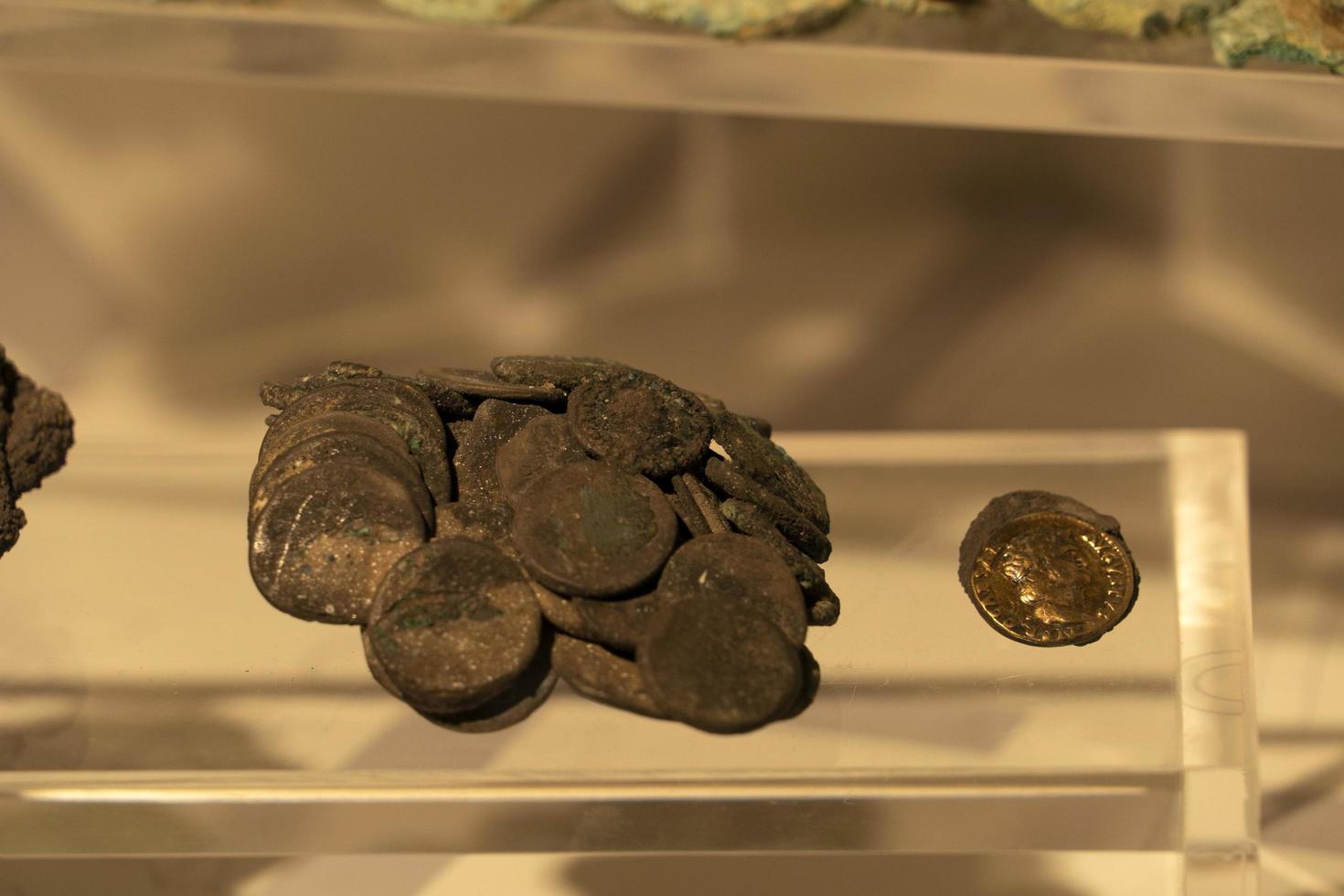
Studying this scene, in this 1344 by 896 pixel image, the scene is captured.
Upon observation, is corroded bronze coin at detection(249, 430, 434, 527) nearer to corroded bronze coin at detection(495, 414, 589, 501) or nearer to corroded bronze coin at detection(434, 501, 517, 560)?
corroded bronze coin at detection(434, 501, 517, 560)

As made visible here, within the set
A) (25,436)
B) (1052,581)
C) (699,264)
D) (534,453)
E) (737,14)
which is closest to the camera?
(534,453)

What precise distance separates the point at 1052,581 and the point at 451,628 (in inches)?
43.4

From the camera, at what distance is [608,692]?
1901mm

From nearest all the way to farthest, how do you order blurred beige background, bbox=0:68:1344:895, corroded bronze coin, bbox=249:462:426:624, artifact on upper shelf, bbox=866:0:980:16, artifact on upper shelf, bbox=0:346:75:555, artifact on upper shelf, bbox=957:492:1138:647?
1. corroded bronze coin, bbox=249:462:426:624
2. artifact on upper shelf, bbox=957:492:1138:647
3. artifact on upper shelf, bbox=0:346:75:555
4. artifact on upper shelf, bbox=866:0:980:16
5. blurred beige background, bbox=0:68:1344:895

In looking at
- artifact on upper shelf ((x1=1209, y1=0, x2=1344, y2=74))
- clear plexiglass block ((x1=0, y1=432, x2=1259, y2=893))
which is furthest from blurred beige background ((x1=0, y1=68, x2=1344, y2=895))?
clear plexiglass block ((x1=0, y1=432, x2=1259, y2=893))

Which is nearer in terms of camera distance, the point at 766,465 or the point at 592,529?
the point at 592,529

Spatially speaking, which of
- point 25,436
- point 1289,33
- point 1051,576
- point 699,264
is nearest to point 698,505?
point 1051,576

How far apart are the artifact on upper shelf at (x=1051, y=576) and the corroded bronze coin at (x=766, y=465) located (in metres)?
0.32

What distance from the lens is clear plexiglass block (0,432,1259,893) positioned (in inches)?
82.0

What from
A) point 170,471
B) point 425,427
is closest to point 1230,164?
point 425,427

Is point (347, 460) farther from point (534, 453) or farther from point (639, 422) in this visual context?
point (639, 422)

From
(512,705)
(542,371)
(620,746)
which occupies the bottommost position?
(620,746)

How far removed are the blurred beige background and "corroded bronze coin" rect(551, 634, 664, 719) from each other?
6.89 ft

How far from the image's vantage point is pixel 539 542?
192cm
